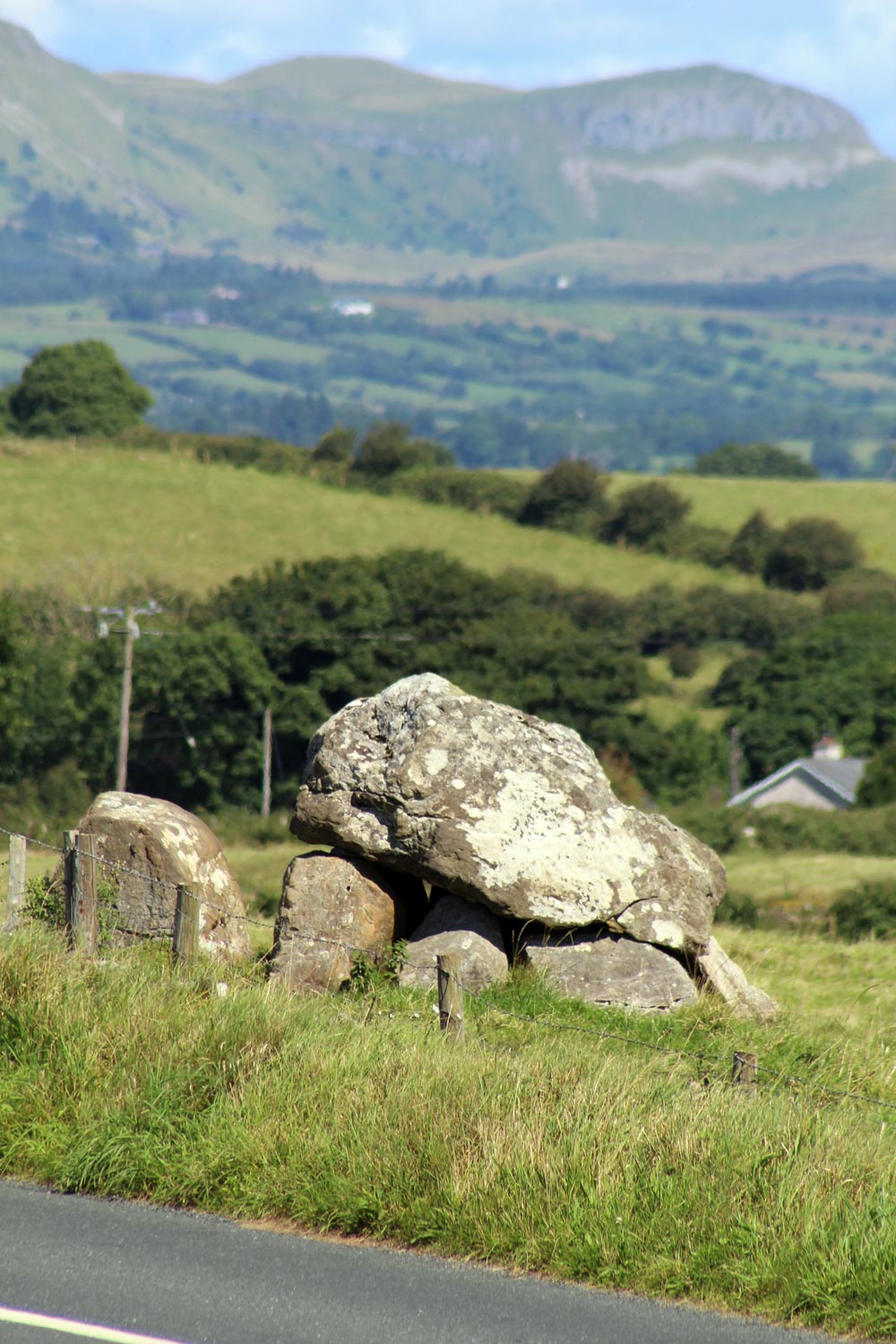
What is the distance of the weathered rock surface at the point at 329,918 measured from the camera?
43.4ft

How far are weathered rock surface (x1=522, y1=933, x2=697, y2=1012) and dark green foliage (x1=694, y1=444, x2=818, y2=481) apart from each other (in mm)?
175658

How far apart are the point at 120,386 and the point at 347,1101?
130866 millimetres

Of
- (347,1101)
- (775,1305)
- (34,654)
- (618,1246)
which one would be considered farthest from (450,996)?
(34,654)

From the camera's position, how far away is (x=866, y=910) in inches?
1271

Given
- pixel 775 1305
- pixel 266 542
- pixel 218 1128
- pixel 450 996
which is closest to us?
pixel 775 1305

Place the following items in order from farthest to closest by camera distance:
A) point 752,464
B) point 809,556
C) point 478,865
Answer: point 752,464 < point 809,556 < point 478,865

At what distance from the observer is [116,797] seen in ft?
47.5

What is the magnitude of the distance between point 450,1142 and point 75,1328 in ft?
7.30

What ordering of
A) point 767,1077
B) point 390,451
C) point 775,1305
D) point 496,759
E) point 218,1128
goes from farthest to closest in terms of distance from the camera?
point 390,451, point 496,759, point 767,1077, point 218,1128, point 775,1305

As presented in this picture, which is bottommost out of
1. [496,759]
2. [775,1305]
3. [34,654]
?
[34,654]

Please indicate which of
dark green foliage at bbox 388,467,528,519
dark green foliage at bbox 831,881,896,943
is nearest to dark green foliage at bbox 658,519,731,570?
dark green foliage at bbox 388,467,528,519

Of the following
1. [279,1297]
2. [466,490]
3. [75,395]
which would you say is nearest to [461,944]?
[279,1297]

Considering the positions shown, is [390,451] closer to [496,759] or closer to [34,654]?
[34,654]

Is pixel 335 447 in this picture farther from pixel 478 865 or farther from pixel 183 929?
pixel 183 929
